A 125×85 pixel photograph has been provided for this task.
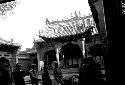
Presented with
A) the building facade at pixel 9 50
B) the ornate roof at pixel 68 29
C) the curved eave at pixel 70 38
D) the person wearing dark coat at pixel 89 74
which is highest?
the ornate roof at pixel 68 29

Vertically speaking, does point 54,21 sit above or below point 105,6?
above

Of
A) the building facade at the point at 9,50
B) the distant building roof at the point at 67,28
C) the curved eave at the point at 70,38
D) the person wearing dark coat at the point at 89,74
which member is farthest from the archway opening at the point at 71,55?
the person wearing dark coat at the point at 89,74

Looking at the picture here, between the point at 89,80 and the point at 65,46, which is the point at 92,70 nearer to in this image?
the point at 89,80

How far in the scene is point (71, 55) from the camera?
22.3 metres

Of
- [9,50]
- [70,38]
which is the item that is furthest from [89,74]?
[9,50]

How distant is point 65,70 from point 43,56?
5.11 metres

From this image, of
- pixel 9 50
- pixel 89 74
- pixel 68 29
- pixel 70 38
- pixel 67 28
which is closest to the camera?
pixel 89 74

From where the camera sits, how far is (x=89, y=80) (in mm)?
4664

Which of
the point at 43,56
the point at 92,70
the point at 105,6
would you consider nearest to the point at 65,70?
the point at 43,56

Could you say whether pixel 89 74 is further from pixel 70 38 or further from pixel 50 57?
pixel 50 57

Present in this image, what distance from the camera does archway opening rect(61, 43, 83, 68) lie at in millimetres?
21828

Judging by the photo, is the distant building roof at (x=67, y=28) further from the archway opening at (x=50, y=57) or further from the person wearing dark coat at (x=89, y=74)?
the person wearing dark coat at (x=89, y=74)

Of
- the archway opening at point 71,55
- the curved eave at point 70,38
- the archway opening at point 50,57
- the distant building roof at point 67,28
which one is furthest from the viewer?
the archway opening at point 50,57

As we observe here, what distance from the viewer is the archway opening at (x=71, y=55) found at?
71.6 feet
